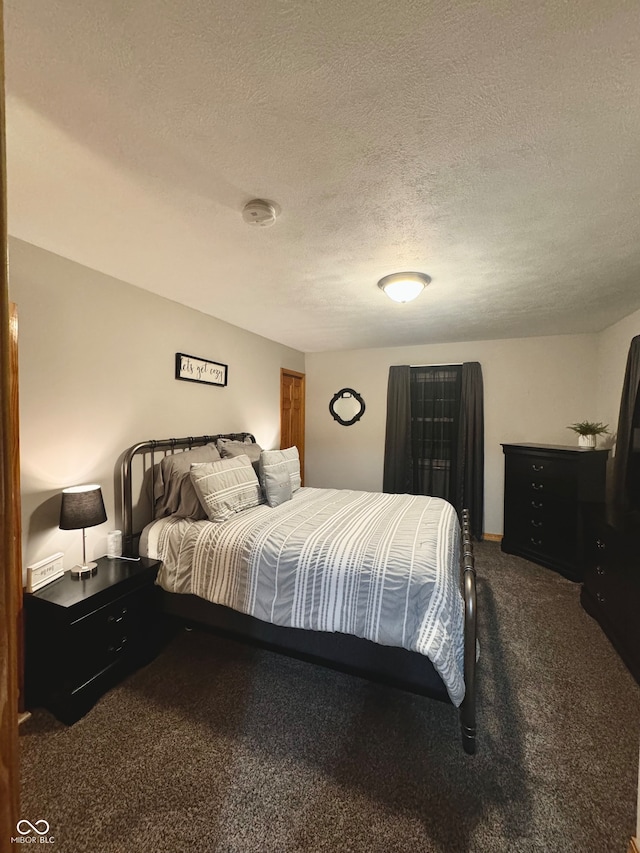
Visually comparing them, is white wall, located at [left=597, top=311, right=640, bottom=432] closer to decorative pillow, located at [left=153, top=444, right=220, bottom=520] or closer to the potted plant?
the potted plant

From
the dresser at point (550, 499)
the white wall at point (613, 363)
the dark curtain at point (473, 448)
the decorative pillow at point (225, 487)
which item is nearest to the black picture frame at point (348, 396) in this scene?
the dark curtain at point (473, 448)

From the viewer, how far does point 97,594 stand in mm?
1851

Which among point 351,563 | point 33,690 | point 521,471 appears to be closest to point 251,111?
point 351,563

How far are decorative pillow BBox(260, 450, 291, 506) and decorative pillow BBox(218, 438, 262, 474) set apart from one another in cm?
25

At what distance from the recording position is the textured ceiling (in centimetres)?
84

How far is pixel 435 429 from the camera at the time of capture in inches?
182

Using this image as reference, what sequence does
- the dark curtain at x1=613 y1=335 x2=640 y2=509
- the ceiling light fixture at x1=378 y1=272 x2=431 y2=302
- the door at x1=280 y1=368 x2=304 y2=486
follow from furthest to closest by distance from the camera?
the door at x1=280 y1=368 x2=304 y2=486 < the dark curtain at x1=613 y1=335 x2=640 y2=509 < the ceiling light fixture at x1=378 y1=272 x2=431 y2=302

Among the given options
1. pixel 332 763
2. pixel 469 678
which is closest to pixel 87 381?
pixel 332 763

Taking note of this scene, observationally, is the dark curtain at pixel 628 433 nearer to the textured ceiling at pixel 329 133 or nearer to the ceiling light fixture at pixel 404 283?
the textured ceiling at pixel 329 133

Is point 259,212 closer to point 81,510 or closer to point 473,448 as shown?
point 81,510

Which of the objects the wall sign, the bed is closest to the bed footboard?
the bed

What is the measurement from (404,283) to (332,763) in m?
2.61

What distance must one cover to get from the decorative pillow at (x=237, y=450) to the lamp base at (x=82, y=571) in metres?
1.24

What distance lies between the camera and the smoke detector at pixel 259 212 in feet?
4.95
